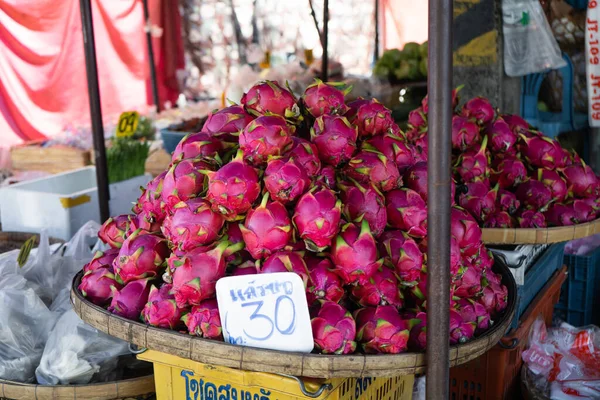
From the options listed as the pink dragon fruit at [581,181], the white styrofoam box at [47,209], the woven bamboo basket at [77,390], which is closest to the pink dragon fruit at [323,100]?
the woven bamboo basket at [77,390]

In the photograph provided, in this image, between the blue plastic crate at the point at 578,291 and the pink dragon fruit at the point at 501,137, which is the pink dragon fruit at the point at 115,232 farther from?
the blue plastic crate at the point at 578,291

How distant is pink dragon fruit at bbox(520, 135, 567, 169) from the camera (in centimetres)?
226

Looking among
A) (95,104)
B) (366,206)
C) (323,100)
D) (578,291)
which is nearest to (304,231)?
(366,206)

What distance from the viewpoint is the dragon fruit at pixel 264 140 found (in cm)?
129

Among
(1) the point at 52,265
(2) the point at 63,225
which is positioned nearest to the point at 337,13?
(2) the point at 63,225

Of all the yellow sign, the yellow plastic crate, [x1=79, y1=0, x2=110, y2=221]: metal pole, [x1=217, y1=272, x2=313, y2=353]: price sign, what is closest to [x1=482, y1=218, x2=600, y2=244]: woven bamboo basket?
the yellow plastic crate

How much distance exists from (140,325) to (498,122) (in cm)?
158

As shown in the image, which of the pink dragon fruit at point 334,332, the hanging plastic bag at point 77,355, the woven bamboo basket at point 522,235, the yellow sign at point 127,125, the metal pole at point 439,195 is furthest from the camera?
the yellow sign at point 127,125

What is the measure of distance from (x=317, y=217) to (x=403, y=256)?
0.74 feet

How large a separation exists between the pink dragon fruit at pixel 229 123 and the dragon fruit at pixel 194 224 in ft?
0.80

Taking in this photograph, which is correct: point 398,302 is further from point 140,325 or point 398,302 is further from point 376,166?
point 140,325

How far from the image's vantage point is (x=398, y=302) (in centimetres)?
129

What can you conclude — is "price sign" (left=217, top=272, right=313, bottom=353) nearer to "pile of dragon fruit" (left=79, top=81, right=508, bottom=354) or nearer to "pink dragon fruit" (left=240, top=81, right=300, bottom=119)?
"pile of dragon fruit" (left=79, top=81, right=508, bottom=354)

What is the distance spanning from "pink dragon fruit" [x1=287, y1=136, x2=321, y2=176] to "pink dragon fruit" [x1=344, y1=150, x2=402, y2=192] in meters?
0.11
